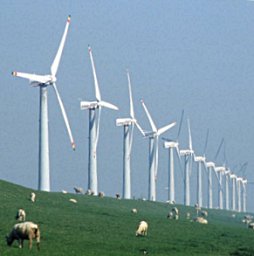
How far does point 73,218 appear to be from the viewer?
65688mm

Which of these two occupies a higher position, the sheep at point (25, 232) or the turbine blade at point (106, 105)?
the turbine blade at point (106, 105)

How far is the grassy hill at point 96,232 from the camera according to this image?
45.1m

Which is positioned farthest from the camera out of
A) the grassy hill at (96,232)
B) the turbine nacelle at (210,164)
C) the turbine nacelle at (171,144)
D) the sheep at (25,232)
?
the turbine nacelle at (210,164)

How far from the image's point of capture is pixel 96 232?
186ft

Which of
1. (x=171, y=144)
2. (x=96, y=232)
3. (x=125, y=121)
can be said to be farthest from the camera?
(x=171, y=144)

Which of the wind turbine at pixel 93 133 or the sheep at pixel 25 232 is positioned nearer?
the sheep at pixel 25 232

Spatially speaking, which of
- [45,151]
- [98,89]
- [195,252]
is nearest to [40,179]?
[45,151]

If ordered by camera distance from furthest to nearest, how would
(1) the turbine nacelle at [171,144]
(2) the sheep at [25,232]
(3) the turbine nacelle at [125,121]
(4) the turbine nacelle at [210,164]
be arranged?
(4) the turbine nacelle at [210,164]
(1) the turbine nacelle at [171,144]
(3) the turbine nacelle at [125,121]
(2) the sheep at [25,232]

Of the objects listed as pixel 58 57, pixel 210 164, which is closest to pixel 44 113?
pixel 58 57

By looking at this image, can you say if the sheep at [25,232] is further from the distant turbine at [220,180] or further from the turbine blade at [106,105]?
the distant turbine at [220,180]

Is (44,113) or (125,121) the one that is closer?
(44,113)

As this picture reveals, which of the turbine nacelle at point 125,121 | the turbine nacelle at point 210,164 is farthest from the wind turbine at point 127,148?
the turbine nacelle at point 210,164

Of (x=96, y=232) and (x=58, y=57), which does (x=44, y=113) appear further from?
(x=96, y=232)

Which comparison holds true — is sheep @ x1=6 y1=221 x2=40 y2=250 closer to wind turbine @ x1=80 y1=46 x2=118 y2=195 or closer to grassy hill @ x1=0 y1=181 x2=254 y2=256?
grassy hill @ x1=0 y1=181 x2=254 y2=256
